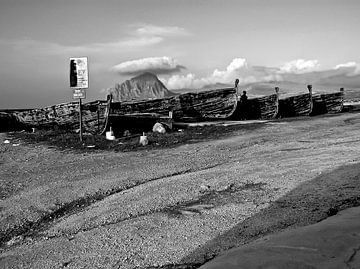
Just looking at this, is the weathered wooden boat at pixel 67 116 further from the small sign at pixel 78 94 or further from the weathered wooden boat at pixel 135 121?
the small sign at pixel 78 94

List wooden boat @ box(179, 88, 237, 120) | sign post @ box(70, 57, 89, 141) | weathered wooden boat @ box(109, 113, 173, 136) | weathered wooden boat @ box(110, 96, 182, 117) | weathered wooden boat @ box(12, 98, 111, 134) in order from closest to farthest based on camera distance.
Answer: sign post @ box(70, 57, 89, 141)
weathered wooden boat @ box(109, 113, 173, 136)
weathered wooden boat @ box(12, 98, 111, 134)
weathered wooden boat @ box(110, 96, 182, 117)
wooden boat @ box(179, 88, 237, 120)

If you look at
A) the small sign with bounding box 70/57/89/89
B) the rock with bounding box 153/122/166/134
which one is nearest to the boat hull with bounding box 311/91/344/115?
the rock with bounding box 153/122/166/134

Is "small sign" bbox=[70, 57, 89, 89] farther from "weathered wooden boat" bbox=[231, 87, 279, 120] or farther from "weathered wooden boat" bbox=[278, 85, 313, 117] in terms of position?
"weathered wooden boat" bbox=[278, 85, 313, 117]

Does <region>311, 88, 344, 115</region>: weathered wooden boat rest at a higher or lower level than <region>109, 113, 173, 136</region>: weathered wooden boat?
higher

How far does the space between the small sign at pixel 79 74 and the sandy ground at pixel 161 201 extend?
128 inches

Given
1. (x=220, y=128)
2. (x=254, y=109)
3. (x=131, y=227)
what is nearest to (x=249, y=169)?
(x=131, y=227)

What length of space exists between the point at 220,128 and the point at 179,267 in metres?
12.0

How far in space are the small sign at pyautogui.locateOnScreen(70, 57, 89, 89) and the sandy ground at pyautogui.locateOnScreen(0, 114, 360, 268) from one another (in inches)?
128

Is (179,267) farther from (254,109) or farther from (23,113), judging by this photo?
(254,109)

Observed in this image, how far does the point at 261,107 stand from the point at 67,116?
37.4ft

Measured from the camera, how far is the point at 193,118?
20.8 m

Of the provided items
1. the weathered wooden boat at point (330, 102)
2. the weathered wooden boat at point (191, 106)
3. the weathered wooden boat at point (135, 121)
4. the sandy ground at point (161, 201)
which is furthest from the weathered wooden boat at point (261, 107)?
the sandy ground at point (161, 201)

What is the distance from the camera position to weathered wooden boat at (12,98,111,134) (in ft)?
56.9

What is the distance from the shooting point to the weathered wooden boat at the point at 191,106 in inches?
740
